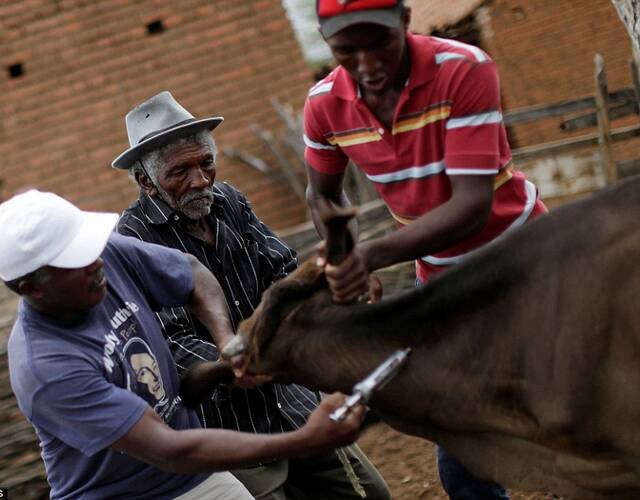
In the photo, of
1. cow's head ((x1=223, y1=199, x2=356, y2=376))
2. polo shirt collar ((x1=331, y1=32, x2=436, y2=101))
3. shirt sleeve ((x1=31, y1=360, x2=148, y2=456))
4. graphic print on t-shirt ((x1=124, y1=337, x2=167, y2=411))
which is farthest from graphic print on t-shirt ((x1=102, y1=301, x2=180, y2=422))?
polo shirt collar ((x1=331, y1=32, x2=436, y2=101))

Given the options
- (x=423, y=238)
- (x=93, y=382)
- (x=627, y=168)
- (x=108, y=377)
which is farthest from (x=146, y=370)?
(x=627, y=168)

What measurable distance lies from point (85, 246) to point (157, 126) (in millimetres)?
976

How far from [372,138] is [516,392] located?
3.30ft

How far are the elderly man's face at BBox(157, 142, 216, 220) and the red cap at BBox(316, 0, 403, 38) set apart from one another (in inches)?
41.6

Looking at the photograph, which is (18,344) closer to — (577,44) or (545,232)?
(545,232)

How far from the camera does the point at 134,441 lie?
2.92m

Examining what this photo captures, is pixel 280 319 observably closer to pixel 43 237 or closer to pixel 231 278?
pixel 43 237

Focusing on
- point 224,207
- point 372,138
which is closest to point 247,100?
point 224,207

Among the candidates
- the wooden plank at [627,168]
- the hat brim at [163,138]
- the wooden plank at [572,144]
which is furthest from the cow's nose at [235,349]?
the wooden plank at [572,144]

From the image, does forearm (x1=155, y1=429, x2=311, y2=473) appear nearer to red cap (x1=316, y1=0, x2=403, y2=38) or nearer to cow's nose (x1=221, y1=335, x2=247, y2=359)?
cow's nose (x1=221, y1=335, x2=247, y2=359)

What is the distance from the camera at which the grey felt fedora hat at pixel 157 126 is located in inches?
146

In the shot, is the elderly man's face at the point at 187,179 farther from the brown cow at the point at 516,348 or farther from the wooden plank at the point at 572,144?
the wooden plank at the point at 572,144

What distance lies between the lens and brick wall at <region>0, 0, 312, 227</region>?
966cm

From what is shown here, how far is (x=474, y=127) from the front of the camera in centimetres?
292
